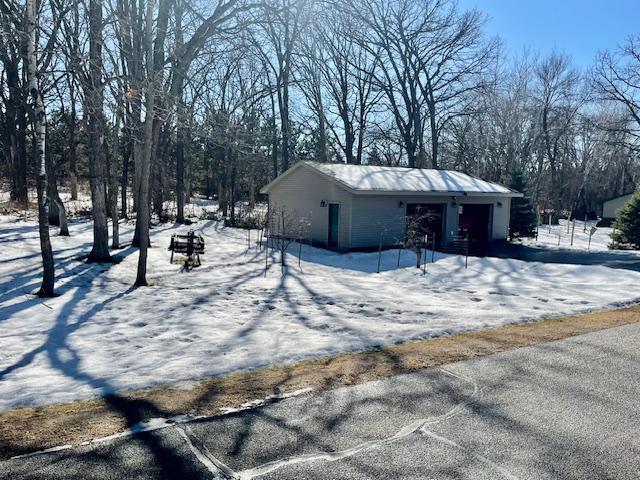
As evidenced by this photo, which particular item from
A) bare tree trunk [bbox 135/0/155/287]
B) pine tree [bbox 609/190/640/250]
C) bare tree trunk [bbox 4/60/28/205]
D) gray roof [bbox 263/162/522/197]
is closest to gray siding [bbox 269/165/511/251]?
gray roof [bbox 263/162/522/197]

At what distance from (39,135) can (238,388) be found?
600 cm

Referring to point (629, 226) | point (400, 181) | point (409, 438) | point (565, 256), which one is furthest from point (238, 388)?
point (629, 226)

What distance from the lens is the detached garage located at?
17.2m

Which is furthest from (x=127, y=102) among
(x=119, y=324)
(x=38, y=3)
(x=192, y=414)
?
(x=192, y=414)

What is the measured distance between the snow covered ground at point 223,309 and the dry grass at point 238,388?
309mm

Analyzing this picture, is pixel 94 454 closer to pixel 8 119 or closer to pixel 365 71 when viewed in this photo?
pixel 8 119

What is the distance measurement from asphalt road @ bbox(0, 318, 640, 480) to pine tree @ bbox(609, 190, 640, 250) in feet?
57.8

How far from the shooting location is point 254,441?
3.43 meters

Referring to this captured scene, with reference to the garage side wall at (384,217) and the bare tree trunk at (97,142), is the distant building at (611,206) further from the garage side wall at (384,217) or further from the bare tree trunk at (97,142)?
the bare tree trunk at (97,142)

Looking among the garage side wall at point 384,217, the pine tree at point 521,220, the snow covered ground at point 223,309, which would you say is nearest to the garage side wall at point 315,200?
the garage side wall at point 384,217

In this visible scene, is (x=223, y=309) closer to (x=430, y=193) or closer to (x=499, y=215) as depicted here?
(x=430, y=193)

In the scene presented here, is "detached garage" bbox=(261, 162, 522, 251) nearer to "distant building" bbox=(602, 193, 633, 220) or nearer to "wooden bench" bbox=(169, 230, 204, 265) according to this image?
"wooden bench" bbox=(169, 230, 204, 265)

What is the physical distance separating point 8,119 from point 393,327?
25.7m

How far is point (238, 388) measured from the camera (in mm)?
4531
